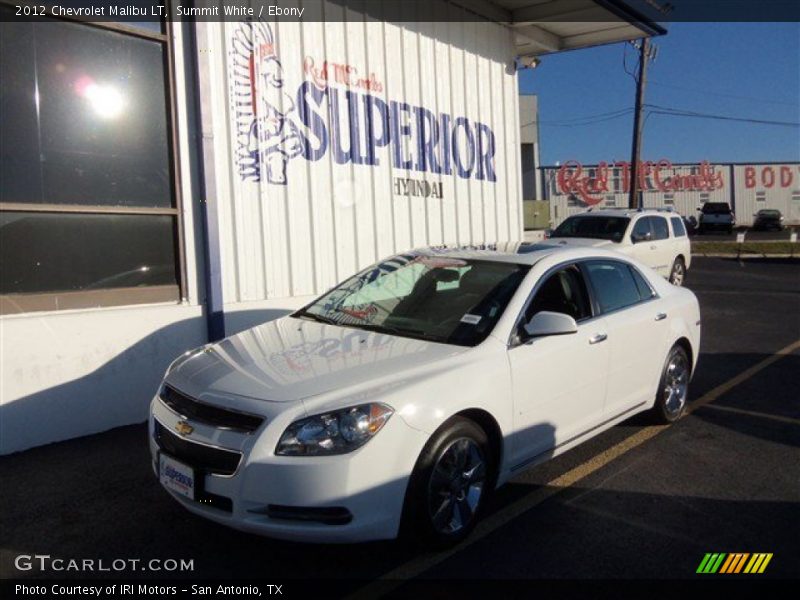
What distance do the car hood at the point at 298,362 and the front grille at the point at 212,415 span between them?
5 centimetres

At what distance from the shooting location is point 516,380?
4121mm

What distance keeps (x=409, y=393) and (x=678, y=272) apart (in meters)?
14.2

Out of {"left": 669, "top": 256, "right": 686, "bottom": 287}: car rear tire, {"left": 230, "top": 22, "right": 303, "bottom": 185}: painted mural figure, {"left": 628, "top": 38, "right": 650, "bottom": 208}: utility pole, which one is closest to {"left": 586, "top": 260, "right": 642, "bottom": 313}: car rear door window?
{"left": 230, "top": 22, "right": 303, "bottom": 185}: painted mural figure

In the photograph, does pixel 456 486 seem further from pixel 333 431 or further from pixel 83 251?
pixel 83 251

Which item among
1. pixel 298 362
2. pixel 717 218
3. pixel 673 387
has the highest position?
pixel 717 218

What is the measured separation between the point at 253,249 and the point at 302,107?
169 centimetres

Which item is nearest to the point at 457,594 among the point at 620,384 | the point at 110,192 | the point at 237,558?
the point at 237,558

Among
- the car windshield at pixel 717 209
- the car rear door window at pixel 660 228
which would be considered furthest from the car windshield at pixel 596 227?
the car windshield at pixel 717 209

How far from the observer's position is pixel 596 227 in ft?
49.1

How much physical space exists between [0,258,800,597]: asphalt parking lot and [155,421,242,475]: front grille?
1.75 feet

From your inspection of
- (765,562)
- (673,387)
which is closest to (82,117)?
(673,387)

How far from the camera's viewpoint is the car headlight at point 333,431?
A: 334 cm

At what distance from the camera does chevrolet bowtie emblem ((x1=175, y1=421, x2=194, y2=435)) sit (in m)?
3.59

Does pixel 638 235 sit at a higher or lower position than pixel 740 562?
higher
